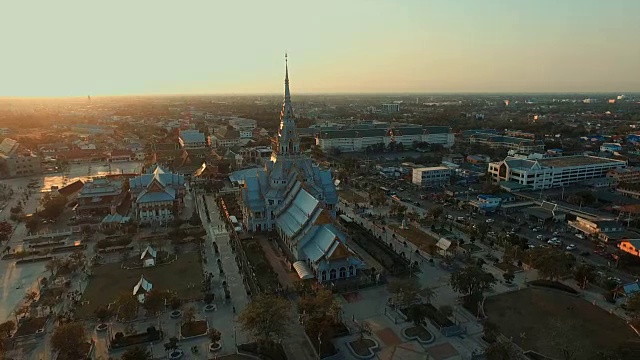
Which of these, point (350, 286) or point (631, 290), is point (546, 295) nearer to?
point (631, 290)

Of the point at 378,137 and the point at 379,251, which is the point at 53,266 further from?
the point at 378,137

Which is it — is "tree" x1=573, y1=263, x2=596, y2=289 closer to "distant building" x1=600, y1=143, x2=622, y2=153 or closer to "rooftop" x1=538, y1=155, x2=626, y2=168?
"rooftop" x1=538, y1=155, x2=626, y2=168

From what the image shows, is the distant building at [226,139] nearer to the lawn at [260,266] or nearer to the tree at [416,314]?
the lawn at [260,266]

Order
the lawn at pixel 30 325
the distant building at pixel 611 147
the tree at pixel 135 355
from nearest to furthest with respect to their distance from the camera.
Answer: the tree at pixel 135 355, the lawn at pixel 30 325, the distant building at pixel 611 147

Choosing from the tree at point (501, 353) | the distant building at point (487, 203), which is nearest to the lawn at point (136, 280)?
the tree at point (501, 353)

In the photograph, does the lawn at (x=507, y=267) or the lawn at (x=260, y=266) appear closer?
the lawn at (x=260, y=266)

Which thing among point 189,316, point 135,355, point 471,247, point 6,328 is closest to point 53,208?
point 6,328

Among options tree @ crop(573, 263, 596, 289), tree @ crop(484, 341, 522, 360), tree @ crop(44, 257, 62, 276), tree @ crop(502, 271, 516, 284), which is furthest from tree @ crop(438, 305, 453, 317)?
tree @ crop(44, 257, 62, 276)
